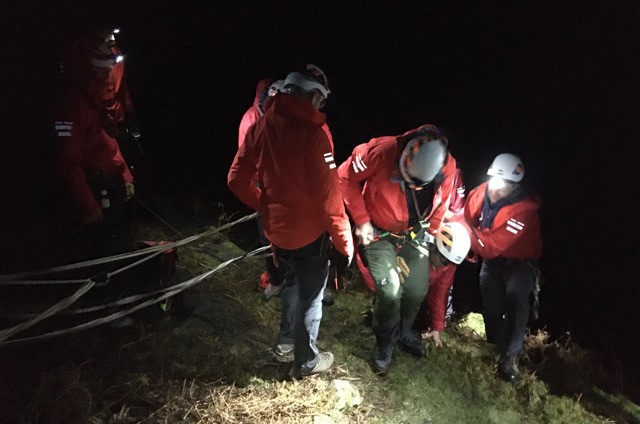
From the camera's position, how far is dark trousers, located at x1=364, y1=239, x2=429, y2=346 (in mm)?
3951

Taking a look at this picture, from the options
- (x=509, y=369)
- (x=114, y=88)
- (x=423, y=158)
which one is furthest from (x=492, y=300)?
(x=114, y=88)

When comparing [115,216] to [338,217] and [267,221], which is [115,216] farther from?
[338,217]

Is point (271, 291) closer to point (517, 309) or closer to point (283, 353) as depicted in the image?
point (283, 353)

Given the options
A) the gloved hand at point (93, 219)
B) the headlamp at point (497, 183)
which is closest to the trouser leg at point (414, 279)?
the headlamp at point (497, 183)

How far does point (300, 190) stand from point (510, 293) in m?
2.78

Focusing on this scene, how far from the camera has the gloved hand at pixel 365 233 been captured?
4035 mm

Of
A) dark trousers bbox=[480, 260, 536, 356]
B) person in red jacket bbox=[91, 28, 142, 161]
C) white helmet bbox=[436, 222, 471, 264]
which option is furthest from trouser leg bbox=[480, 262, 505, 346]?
person in red jacket bbox=[91, 28, 142, 161]

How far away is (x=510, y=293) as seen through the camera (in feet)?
Answer: 15.2

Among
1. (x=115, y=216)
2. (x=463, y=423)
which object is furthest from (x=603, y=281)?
(x=115, y=216)

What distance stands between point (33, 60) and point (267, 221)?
3.81m

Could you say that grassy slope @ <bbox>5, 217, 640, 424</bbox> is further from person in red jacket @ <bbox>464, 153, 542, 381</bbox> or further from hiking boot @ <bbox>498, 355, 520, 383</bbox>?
person in red jacket @ <bbox>464, 153, 542, 381</bbox>

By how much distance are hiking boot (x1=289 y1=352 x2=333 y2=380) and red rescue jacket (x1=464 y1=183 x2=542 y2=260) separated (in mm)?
2079

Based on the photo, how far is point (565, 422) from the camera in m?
3.94

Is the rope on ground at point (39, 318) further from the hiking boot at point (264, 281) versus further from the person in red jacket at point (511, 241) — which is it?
the person in red jacket at point (511, 241)
